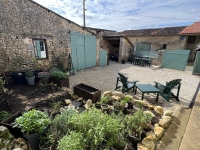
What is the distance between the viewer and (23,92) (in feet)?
12.2

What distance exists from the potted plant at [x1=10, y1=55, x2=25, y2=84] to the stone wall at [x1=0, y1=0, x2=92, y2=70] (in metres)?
0.13

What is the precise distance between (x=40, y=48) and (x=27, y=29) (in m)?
0.99

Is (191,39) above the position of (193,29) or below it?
below

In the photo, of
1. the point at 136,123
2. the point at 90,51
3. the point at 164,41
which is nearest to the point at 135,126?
the point at 136,123

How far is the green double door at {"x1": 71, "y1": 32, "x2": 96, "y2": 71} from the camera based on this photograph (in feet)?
22.4

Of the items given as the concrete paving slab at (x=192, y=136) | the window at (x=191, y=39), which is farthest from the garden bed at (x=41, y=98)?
the window at (x=191, y=39)

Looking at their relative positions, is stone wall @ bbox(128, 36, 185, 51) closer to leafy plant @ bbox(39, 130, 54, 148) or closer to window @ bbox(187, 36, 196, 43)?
window @ bbox(187, 36, 196, 43)

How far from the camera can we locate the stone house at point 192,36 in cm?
1179

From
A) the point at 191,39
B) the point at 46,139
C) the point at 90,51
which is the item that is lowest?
the point at 46,139

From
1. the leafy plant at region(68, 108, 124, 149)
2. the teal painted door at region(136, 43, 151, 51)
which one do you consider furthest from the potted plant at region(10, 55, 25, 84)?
the teal painted door at region(136, 43, 151, 51)

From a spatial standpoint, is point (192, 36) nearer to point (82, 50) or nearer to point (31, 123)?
point (82, 50)

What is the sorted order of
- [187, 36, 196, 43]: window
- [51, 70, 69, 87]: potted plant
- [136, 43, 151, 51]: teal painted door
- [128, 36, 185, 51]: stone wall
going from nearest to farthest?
[51, 70, 69, 87]: potted plant → [128, 36, 185, 51]: stone wall → [187, 36, 196, 43]: window → [136, 43, 151, 51]: teal painted door

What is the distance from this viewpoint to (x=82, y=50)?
7332 millimetres

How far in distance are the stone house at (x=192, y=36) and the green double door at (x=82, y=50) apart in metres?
11.1
